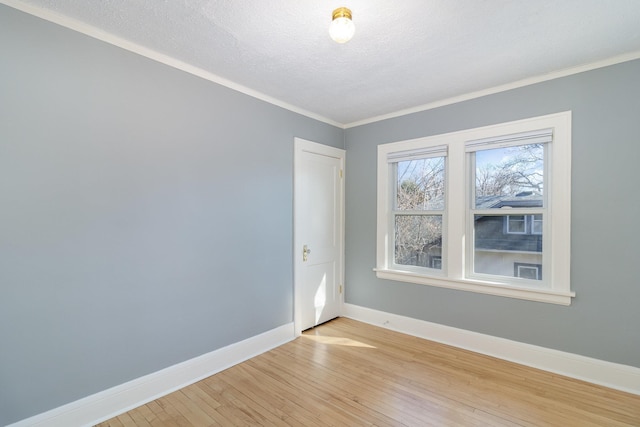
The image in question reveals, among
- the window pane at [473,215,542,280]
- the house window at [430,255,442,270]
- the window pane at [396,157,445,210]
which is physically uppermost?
the window pane at [396,157,445,210]

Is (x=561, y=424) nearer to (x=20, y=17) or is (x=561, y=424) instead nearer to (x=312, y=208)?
(x=312, y=208)

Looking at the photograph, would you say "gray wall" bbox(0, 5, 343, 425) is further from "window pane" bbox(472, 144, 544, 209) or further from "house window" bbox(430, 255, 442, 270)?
"window pane" bbox(472, 144, 544, 209)

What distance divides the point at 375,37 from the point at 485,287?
247cm

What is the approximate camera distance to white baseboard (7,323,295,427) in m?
1.83

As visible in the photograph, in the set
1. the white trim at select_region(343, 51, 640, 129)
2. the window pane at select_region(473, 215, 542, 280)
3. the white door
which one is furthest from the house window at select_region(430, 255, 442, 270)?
the white trim at select_region(343, 51, 640, 129)

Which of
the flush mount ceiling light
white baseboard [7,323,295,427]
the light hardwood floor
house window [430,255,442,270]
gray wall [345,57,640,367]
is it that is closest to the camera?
the flush mount ceiling light

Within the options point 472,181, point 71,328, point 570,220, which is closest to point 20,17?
point 71,328

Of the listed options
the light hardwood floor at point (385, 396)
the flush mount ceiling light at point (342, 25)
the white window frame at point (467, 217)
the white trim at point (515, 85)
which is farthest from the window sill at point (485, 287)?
the flush mount ceiling light at point (342, 25)

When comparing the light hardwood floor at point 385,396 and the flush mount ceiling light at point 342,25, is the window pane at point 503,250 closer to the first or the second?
the light hardwood floor at point 385,396

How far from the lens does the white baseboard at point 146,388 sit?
6.01 ft

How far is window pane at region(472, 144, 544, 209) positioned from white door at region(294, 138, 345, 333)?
1670mm

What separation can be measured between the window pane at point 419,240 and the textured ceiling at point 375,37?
1451 mm

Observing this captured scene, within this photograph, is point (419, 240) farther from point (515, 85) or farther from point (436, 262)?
point (515, 85)

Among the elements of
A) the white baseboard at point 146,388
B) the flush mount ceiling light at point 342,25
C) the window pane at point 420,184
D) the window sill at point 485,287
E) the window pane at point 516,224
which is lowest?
the white baseboard at point 146,388
